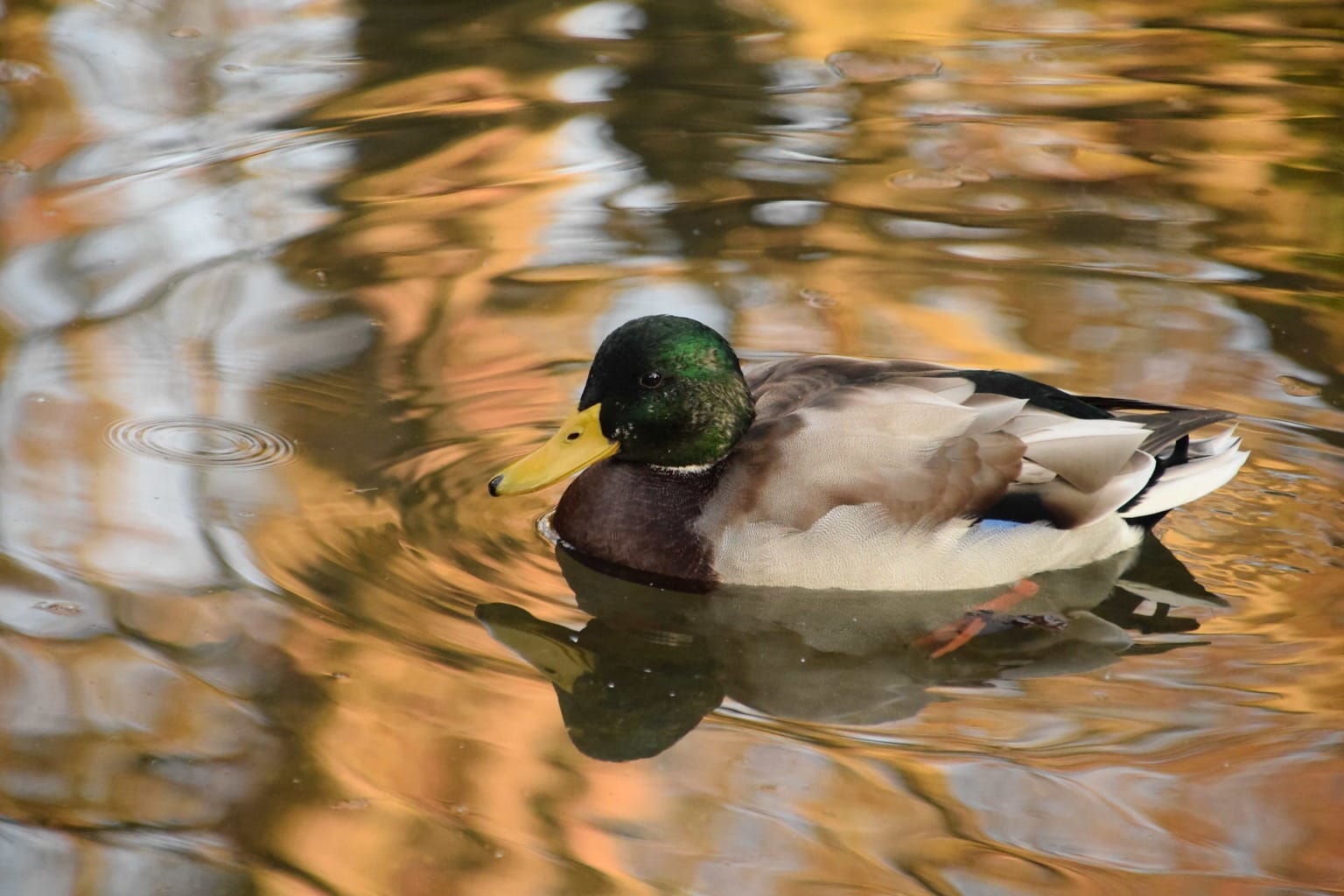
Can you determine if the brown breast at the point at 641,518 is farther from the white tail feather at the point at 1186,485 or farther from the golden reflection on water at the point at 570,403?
the white tail feather at the point at 1186,485

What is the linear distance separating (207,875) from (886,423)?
7.30 ft

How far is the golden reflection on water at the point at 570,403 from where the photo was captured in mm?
3945

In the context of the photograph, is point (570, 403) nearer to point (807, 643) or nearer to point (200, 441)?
point (200, 441)

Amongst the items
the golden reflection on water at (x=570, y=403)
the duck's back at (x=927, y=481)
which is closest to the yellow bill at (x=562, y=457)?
the golden reflection on water at (x=570, y=403)

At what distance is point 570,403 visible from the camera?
19.8 feet

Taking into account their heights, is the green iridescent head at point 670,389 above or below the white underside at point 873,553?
above

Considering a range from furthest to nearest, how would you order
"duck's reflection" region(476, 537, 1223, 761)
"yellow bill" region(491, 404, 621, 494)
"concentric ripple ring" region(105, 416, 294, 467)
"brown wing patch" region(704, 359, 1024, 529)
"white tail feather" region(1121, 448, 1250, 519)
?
1. "concentric ripple ring" region(105, 416, 294, 467)
2. "white tail feather" region(1121, 448, 1250, 519)
3. "yellow bill" region(491, 404, 621, 494)
4. "brown wing patch" region(704, 359, 1024, 529)
5. "duck's reflection" region(476, 537, 1223, 761)

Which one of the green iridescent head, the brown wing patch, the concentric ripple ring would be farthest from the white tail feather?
the concentric ripple ring

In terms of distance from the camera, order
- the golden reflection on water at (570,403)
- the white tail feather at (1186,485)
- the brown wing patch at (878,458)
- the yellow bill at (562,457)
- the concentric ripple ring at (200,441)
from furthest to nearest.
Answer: the concentric ripple ring at (200,441), the white tail feather at (1186,485), the yellow bill at (562,457), the brown wing patch at (878,458), the golden reflection on water at (570,403)

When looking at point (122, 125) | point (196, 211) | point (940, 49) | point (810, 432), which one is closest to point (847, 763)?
point (810, 432)

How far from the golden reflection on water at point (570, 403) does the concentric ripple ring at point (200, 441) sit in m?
0.02

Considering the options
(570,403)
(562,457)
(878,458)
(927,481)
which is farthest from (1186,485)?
(570,403)

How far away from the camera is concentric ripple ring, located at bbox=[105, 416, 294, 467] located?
5.55 m

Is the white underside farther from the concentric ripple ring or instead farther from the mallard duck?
the concentric ripple ring
